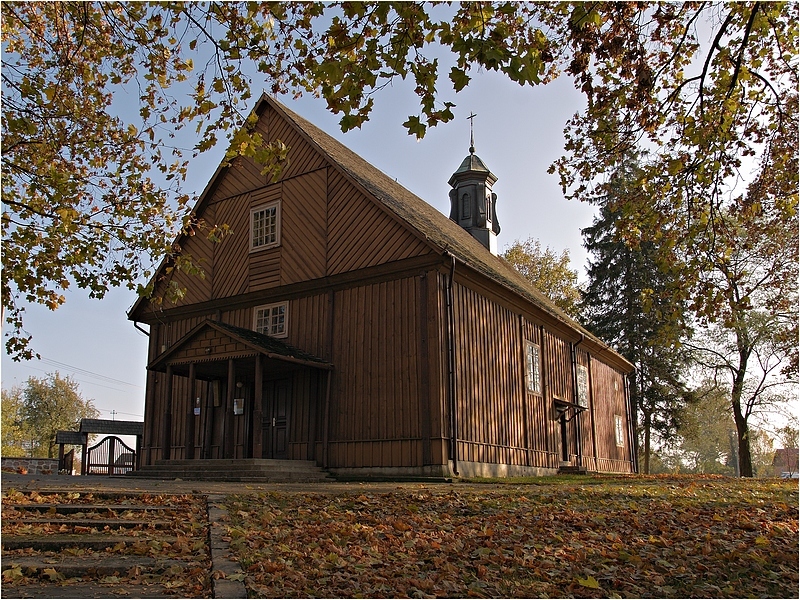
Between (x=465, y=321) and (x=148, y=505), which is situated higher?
(x=465, y=321)

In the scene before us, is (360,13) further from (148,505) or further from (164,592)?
(148,505)

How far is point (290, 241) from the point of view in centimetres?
1856

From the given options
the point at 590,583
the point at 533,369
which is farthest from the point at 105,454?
the point at 590,583

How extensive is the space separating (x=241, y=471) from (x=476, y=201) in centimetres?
1843

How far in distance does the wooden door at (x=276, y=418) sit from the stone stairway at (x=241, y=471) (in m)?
1.40

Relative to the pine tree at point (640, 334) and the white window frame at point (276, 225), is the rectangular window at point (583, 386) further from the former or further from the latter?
the white window frame at point (276, 225)

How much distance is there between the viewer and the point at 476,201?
29688 millimetres

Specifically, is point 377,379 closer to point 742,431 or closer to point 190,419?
point 190,419

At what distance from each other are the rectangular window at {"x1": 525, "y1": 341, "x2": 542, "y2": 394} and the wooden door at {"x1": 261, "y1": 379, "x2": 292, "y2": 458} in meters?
6.83

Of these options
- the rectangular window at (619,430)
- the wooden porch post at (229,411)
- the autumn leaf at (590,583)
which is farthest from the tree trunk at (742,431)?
the autumn leaf at (590,583)

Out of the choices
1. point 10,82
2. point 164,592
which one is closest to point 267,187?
point 10,82

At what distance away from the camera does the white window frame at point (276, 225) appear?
1889 cm

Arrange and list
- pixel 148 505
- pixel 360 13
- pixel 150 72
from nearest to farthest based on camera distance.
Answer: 1. pixel 360 13
2. pixel 148 505
3. pixel 150 72

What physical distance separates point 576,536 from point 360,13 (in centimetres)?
518
